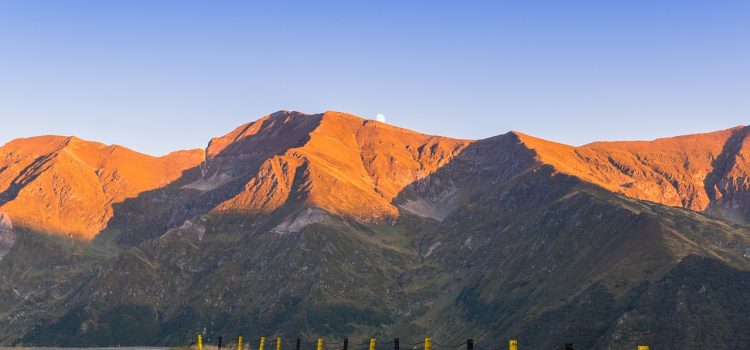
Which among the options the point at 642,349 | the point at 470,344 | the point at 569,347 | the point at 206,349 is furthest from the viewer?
the point at 206,349

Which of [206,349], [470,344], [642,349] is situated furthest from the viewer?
[206,349]

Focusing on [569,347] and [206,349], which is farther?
[206,349]

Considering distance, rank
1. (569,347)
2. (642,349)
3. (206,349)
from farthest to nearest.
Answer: (206,349), (569,347), (642,349)

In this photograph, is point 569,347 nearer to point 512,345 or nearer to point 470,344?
point 512,345

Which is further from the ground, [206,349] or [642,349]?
[642,349]

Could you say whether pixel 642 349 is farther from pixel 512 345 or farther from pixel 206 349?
pixel 206 349

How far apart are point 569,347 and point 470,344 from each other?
7024mm

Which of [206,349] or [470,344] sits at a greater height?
[470,344]

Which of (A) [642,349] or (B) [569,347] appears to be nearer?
(A) [642,349]

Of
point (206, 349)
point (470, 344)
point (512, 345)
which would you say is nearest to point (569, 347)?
point (512, 345)

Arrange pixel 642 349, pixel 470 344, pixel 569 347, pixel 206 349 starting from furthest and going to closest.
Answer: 1. pixel 206 349
2. pixel 470 344
3. pixel 569 347
4. pixel 642 349

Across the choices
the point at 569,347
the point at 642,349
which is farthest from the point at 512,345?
the point at 642,349

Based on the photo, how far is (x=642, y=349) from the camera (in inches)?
1554

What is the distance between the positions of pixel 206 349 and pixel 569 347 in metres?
50.0
